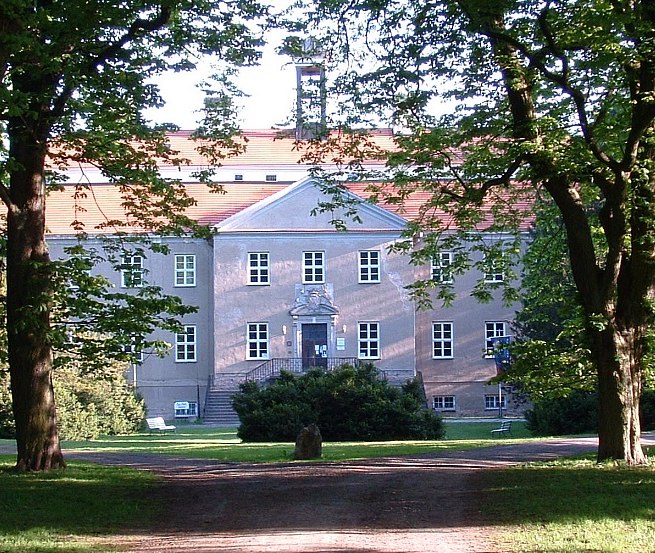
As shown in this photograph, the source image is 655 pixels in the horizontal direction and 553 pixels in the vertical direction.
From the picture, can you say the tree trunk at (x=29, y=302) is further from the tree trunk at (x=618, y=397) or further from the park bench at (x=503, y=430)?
the park bench at (x=503, y=430)

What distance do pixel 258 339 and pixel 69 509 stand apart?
36.7 m

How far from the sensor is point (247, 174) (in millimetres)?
57906

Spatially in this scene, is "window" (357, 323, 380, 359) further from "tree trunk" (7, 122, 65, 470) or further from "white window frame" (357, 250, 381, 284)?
"tree trunk" (7, 122, 65, 470)

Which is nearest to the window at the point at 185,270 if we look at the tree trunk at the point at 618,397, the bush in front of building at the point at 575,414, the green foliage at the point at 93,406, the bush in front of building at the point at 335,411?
the green foliage at the point at 93,406

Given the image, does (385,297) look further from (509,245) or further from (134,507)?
(134,507)

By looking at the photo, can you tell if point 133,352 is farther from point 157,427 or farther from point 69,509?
point 157,427

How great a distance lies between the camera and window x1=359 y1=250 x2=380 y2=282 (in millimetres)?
48812

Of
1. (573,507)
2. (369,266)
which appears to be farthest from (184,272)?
(573,507)

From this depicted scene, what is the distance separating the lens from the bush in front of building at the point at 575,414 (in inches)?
1219

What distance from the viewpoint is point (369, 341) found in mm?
49062

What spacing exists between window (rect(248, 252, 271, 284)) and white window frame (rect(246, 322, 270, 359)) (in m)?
2.06

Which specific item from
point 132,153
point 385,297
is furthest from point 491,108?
point 385,297

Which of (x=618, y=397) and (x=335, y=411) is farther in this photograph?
(x=335, y=411)

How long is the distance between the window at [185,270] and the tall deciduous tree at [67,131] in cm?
3248
